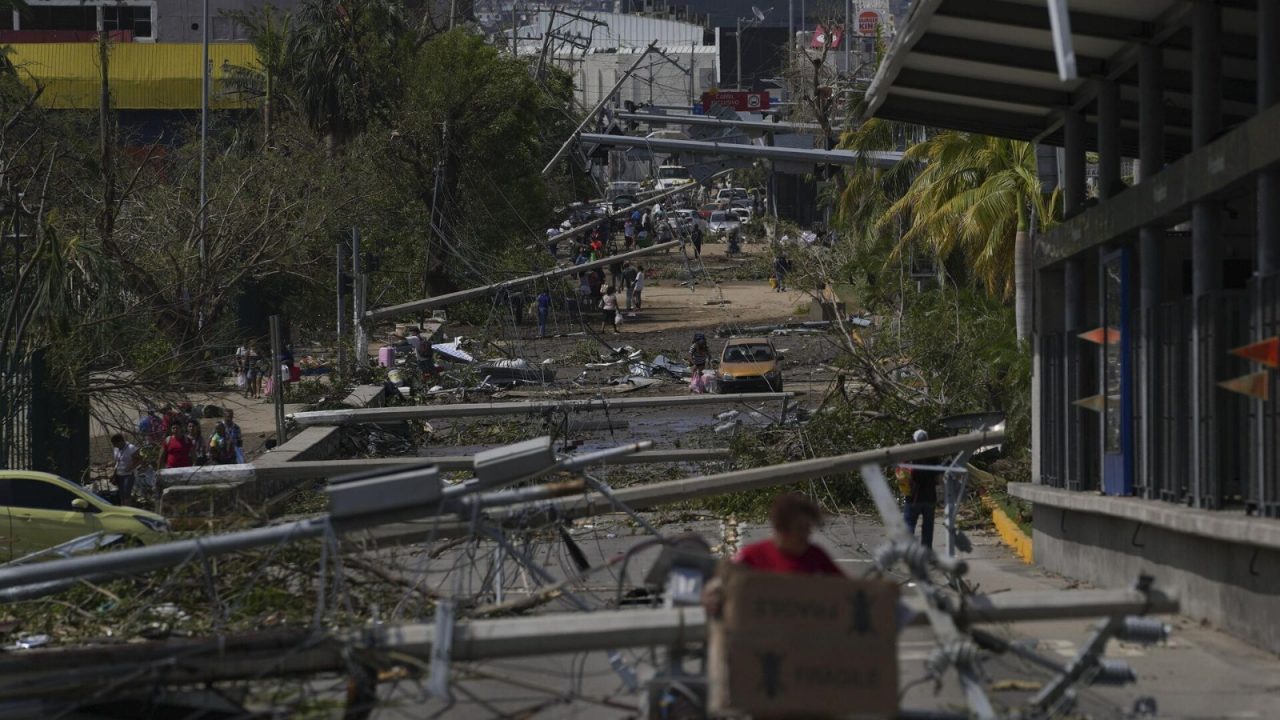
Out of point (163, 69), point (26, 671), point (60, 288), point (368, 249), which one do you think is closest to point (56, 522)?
point (60, 288)

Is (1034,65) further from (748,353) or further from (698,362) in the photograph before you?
(698,362)

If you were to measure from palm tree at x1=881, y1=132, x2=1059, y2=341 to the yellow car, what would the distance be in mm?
14751

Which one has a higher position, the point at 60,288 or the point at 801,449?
the point at 60,288

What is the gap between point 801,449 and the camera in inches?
896

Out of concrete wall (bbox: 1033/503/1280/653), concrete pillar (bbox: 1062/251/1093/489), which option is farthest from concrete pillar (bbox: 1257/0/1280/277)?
concrete pillar (bbox: 1062/251/1093/489)

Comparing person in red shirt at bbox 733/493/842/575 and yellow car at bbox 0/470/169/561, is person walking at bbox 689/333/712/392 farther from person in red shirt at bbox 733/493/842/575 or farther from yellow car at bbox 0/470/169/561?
person in red shirt at bbox 733/493/842/575

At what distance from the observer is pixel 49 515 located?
19875 millimetres

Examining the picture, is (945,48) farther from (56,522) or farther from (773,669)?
(56,522)

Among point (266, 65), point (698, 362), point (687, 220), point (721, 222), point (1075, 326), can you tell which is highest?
point (266, 65)

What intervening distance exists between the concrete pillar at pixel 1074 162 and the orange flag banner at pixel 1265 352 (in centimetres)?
614

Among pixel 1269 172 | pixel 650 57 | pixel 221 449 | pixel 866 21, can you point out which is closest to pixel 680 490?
pixel 1269 172

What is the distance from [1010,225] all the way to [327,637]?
22.2 m

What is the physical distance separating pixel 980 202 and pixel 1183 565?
56.4 ft

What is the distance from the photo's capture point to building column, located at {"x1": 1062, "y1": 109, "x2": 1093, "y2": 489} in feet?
49.6
